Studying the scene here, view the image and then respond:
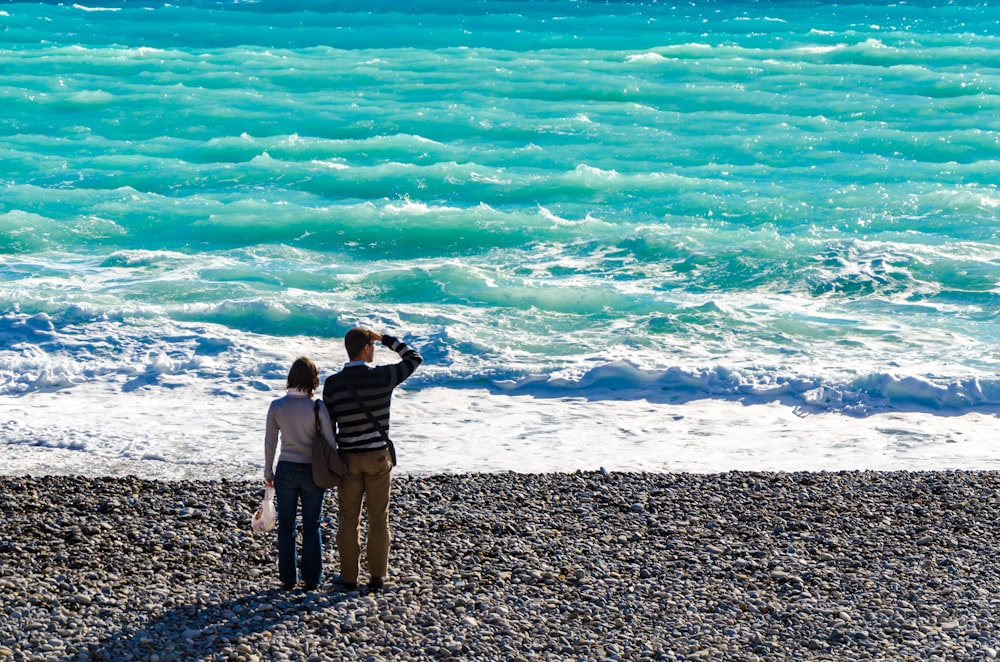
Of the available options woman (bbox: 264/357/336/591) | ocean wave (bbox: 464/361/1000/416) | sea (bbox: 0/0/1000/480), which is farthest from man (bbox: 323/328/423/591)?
ocean wave (bbox: 464/361/1000/416)

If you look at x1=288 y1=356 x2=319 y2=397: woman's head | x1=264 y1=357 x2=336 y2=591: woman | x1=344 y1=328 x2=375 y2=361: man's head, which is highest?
x1=344 y1=328 x2=375 y2=361: man's head

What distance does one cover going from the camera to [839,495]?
30.6 ft

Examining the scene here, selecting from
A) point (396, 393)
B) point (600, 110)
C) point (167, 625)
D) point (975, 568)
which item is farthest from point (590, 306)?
point (600, 110)

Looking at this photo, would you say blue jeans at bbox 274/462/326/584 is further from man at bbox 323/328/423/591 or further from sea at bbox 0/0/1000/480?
sea at bbox 0/0/1000/480

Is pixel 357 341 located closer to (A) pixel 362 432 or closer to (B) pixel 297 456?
(A) pixel 362 432

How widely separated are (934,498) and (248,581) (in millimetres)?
5228

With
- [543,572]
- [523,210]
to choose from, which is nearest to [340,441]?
[543,572]

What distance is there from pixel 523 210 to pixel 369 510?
16.1m

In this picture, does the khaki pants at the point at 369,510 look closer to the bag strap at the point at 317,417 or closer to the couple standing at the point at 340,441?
the couple standing at the point at 340,441

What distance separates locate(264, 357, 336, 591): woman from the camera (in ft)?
23.0

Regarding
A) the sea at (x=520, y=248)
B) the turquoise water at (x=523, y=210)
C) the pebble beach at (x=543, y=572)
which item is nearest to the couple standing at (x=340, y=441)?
the pebble beach at (x=543, y=572)

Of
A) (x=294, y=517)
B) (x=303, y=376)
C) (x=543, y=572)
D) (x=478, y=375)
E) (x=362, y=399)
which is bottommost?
(x=543, y=572)

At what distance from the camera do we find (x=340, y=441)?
7.08 metres

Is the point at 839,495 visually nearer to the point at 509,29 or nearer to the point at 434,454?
the point at 434,454
